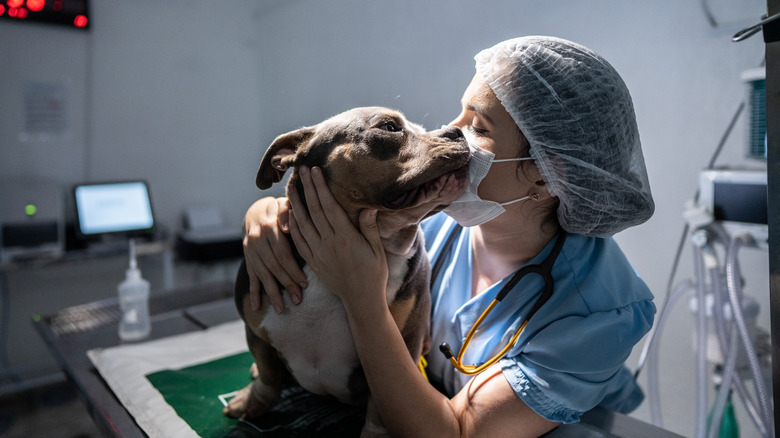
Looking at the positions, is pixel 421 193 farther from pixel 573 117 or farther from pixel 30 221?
pixel 30 221

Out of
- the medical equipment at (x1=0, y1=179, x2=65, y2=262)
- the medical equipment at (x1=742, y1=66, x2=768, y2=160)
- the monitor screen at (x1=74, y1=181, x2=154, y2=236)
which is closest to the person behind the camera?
the medical equipment at (x1=742, y1=66, x2=768, y2=160)

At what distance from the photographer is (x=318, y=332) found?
95cm

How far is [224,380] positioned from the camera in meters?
1.22

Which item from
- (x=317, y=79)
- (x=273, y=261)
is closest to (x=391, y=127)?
(x=273, y=261)

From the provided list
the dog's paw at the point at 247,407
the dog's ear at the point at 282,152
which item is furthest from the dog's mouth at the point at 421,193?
the dog's paw at the point at 247,407

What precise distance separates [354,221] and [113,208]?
2.69 m

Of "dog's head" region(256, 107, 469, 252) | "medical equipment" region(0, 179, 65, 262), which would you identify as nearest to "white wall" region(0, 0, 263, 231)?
"medical equipment" region(0, 179, 65, 262)

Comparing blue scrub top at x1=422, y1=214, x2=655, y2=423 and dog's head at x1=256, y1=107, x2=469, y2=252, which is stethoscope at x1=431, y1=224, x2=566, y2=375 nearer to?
blue scrub top at x1=422, y1=214, x2=655, y2=423

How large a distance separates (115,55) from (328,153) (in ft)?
9.73

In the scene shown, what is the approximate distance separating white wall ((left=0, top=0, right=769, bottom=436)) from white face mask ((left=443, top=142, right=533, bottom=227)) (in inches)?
11.8

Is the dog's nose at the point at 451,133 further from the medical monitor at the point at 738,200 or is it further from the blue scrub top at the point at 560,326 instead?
the medical monitor at the point at 738,200

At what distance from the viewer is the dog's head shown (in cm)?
87

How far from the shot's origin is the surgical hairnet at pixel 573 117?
979 mm

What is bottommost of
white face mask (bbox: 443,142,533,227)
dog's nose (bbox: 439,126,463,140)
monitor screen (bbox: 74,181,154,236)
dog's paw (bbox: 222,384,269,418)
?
dog's paw (bbox: 222,384,269,418)
